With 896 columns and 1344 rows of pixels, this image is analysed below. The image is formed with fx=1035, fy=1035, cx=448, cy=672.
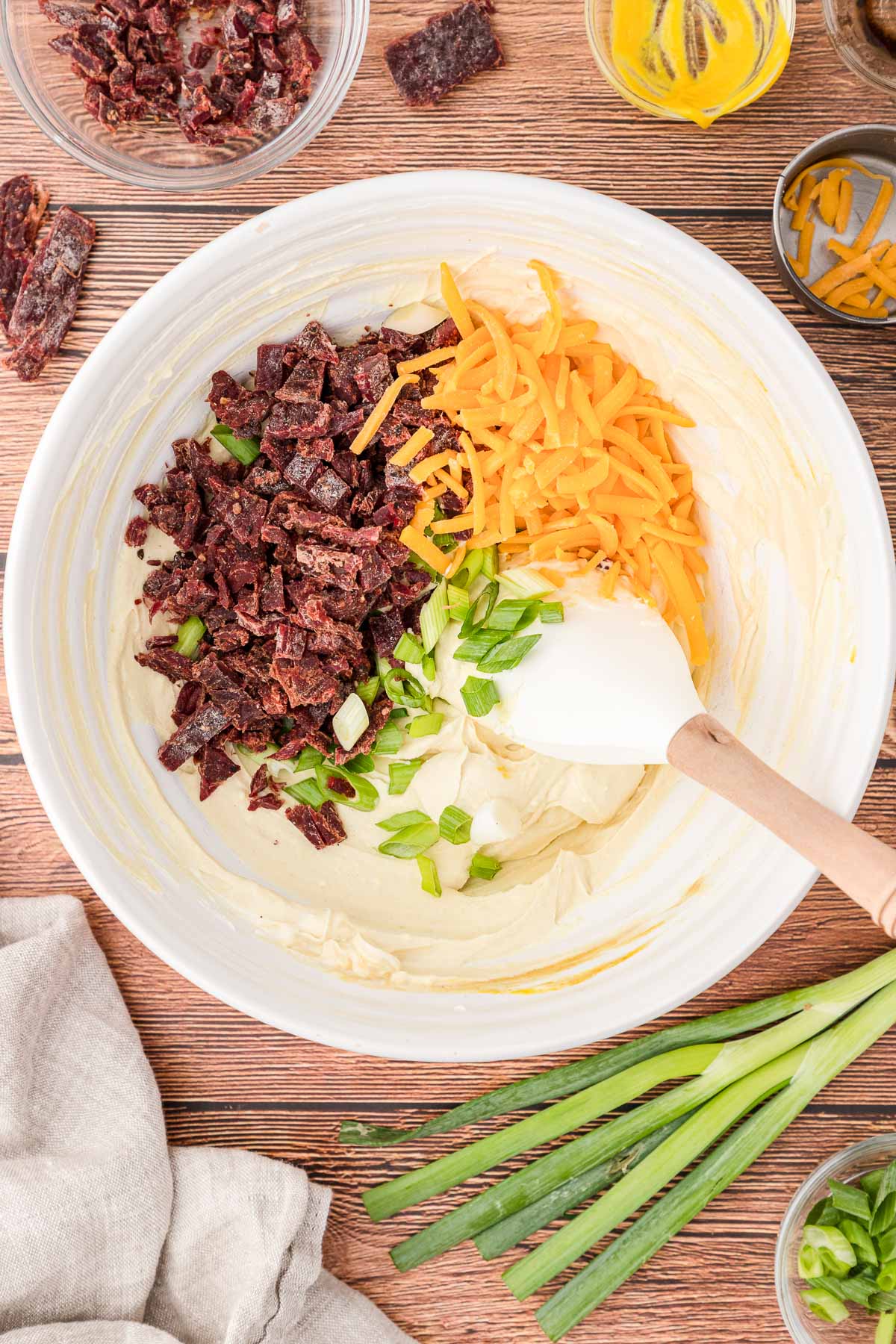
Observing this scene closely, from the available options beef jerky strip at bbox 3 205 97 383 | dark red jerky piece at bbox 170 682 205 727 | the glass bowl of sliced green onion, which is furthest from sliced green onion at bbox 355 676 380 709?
the glass bowl of sliced green onion

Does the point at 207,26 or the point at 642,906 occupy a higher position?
the point at 207,26

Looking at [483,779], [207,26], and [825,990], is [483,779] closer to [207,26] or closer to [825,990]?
[825,990]

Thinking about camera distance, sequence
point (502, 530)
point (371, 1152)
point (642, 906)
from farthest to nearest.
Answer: point (371, 1152) < point (642, 906) < point (502, 530)

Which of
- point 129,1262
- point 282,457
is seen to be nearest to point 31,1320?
point 129,1262

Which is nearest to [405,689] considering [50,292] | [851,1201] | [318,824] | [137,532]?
[318,824]

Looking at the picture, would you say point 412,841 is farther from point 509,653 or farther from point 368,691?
point 509,653

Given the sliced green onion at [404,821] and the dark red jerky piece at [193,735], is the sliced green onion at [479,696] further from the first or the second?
the dark red jerky piece at [193,735]
